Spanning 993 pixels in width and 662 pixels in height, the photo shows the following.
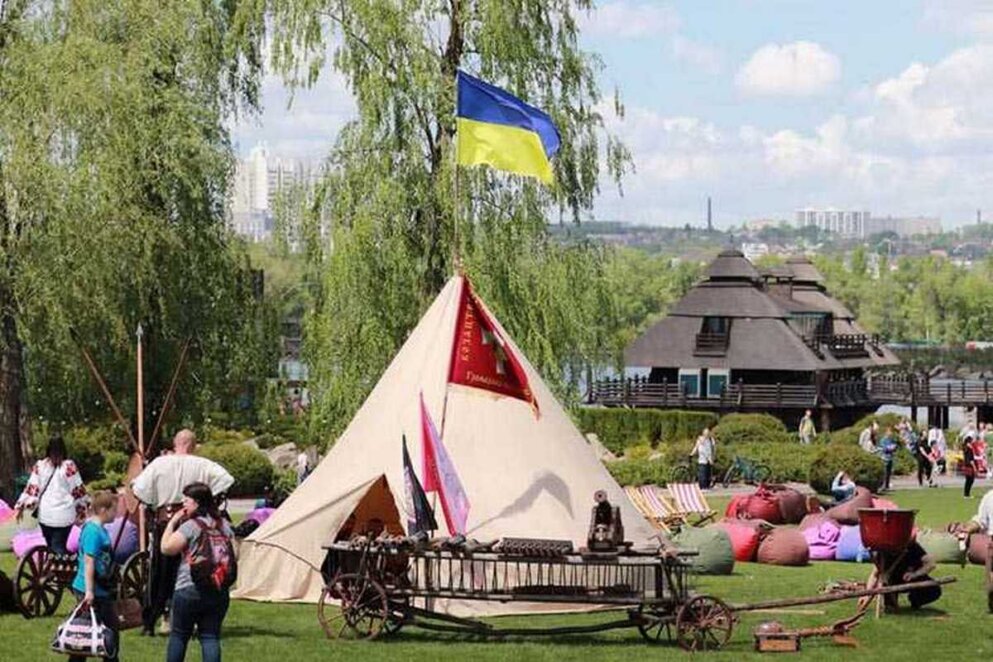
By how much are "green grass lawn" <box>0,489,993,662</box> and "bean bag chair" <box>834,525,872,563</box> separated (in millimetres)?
4348

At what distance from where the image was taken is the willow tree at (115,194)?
3291 centimetres

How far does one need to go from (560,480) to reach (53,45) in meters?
16.4

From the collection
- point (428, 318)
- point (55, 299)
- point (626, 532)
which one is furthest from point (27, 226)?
point (626, 532)

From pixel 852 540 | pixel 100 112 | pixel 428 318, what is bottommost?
pixel 852 540

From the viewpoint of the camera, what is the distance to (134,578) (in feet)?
63.2

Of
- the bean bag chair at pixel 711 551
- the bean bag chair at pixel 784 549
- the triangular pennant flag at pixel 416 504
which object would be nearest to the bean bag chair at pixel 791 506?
the bean bag chair at pixel 784 549

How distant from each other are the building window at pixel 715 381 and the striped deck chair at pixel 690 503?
50769 millimetres

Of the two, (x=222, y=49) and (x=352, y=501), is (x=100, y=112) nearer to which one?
(x=222, y=49)

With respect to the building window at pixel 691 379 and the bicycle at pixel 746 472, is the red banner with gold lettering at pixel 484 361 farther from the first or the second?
the building window at pixel 691 379

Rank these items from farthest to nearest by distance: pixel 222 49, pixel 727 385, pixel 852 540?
pixel 727 385 → pixel 222 49 → pixel 852 540

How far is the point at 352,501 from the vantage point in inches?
832

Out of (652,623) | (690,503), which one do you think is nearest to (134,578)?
(652,623)

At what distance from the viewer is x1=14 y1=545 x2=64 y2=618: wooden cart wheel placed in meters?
19.6

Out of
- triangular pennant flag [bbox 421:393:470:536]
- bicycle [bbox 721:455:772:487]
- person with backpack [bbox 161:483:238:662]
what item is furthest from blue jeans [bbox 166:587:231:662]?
bicycle [bbox 721:455:772:487]
